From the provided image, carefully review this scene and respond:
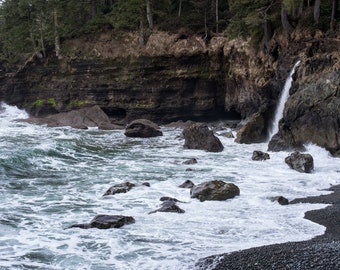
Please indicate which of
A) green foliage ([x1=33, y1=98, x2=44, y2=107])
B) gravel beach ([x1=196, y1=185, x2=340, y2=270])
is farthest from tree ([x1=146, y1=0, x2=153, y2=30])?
gravel beach ([x1=196, y1=185, x2=340, y2=270])

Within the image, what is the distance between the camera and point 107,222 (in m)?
11.6

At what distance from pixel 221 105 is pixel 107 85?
419 inches

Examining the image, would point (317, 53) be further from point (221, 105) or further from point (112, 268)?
point (112, 268)

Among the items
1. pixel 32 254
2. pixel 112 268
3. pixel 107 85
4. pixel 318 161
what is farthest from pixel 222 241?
pixel 107 85

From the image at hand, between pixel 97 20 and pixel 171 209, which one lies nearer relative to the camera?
pixel 171 209

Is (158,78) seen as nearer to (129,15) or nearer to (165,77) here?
(165,77)

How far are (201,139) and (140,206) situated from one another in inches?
484

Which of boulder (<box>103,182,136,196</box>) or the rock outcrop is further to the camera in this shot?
the rock outcrop

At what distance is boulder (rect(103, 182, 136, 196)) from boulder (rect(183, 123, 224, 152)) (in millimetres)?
9491

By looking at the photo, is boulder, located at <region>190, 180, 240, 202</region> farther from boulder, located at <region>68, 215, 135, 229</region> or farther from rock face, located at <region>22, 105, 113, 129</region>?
rock face, located at <region>22, 105, 113, 129</region>

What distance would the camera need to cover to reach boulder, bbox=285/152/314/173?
1852 cm

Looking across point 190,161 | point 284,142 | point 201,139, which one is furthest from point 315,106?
point 190,161

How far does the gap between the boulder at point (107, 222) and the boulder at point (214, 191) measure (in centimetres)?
313

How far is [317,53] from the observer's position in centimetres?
2623
